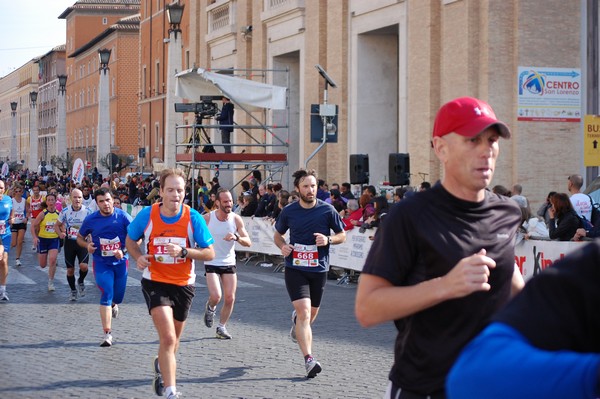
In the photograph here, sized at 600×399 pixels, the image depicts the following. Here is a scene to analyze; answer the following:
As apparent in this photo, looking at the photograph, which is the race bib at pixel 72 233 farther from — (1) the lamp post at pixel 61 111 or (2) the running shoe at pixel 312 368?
(1) the lamp post at pixel 61 111

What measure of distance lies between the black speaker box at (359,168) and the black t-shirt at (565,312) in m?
22.3

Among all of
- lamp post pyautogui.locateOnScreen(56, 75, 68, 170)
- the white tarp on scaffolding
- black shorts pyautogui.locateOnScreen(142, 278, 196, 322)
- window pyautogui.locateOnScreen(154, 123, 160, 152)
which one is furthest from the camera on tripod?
window pyautogui.locateOnScreen(154, 123, 160, 152)

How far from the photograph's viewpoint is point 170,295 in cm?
915

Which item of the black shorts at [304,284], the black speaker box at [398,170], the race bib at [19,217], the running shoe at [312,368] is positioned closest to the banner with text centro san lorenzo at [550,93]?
the black speaker box at [398,170]

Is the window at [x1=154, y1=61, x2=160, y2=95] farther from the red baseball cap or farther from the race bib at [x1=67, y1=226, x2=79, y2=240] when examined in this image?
the red baseball cap

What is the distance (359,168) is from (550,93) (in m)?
4.50

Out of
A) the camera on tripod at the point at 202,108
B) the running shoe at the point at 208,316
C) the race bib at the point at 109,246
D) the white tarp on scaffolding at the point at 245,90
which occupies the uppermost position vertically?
the white tarp on scaffolding at the point at 245,90

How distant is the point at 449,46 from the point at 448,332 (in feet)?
74.5

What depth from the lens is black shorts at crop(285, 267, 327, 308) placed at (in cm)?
1098

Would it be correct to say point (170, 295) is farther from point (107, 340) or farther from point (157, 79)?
point (157, 79)

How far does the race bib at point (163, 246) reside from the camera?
9.10m

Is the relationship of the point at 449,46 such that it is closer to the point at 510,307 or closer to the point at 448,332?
the point at 448,332

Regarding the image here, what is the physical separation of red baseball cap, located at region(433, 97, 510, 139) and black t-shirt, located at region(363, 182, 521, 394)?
301mm

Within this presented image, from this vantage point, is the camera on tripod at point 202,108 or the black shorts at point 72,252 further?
the camera on tripod at point 202,108
